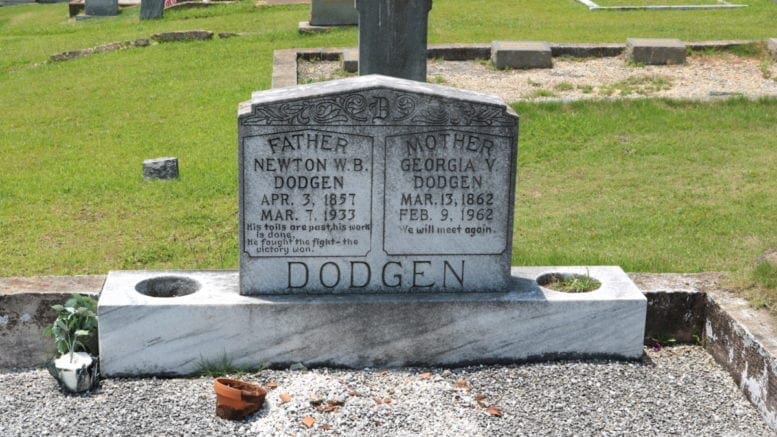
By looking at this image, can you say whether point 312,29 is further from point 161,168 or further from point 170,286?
point 170,286

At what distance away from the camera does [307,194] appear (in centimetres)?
554

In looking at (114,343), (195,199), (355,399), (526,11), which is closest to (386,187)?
(355,399)

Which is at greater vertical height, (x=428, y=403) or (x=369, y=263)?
(x=369, y=263)

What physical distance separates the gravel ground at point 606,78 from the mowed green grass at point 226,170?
804 millimetres

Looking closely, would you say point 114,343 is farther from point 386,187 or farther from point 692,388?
point 692,388

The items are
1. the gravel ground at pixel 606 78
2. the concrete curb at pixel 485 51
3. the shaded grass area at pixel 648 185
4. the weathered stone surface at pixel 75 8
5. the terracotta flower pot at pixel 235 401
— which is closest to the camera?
the terracotta flower pot at pixel 235 401

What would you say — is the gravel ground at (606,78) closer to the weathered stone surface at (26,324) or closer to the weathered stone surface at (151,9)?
the weathered stone surface at (26,324)

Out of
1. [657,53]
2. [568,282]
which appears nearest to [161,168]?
[568,282]

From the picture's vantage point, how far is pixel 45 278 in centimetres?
606

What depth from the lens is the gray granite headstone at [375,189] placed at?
5.44 metres

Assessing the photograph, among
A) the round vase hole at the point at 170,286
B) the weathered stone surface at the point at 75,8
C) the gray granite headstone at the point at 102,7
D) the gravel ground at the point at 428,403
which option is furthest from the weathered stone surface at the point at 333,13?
the gravel ground at the point at 428,403

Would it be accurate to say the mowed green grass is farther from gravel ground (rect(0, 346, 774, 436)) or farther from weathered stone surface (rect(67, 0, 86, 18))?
weathered stone surface (rect(67, 0, 86, 18))

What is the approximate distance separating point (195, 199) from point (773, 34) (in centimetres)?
1060

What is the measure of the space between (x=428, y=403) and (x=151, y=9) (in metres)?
16.6
